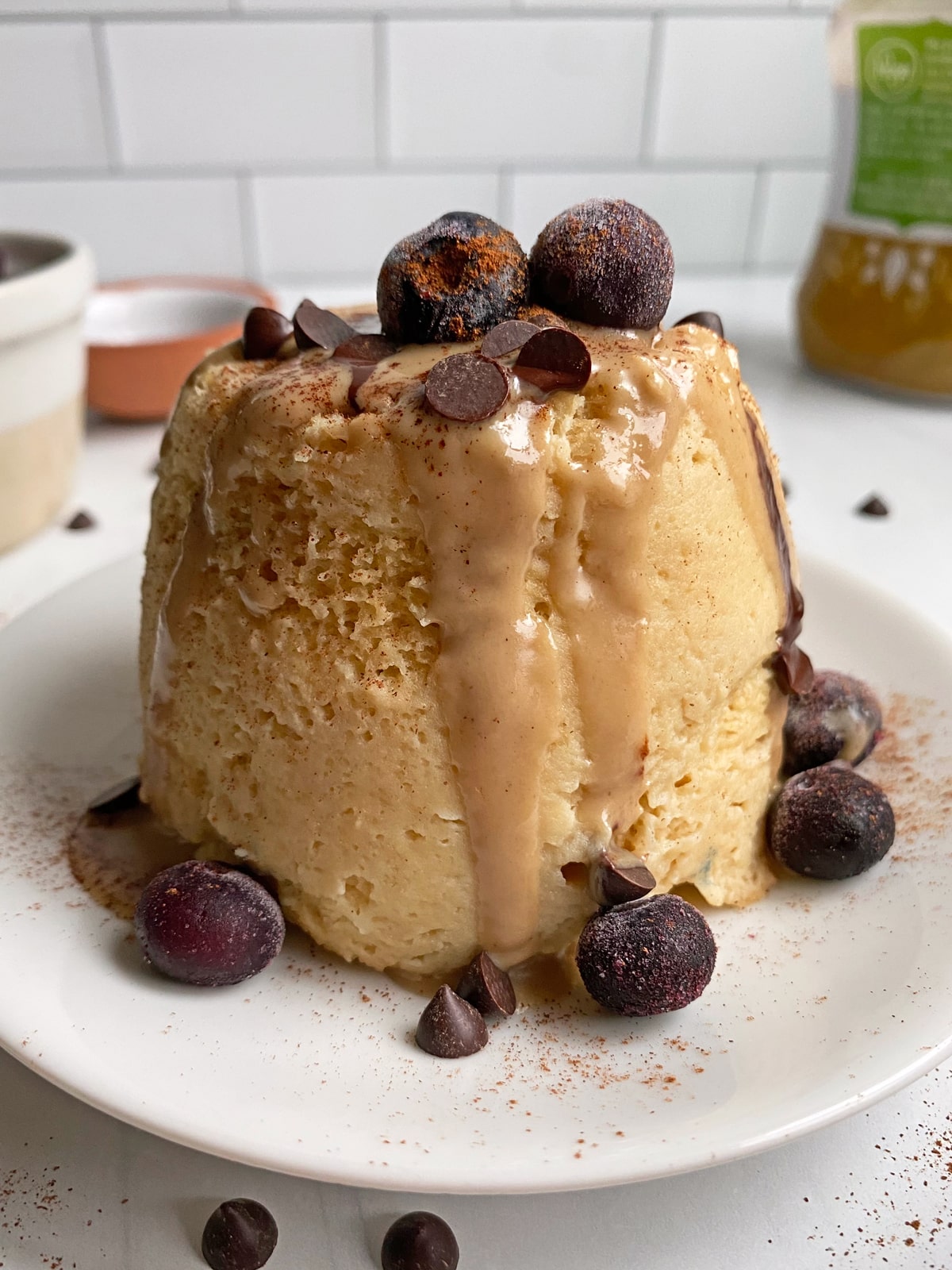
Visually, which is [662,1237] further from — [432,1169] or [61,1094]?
[61,1094]

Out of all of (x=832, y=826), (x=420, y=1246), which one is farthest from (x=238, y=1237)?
(x=832, y=826)

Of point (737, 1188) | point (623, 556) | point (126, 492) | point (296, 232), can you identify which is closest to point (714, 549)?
point (623, 556)

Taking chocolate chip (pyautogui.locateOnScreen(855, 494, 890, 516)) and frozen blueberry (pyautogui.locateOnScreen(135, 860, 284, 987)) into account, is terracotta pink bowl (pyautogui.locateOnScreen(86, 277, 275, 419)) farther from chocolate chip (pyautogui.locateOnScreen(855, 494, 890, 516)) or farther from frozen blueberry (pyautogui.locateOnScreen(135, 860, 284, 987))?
frozen blueberry (pyautogui.locateOnScreen(135, 860, 284, 987))

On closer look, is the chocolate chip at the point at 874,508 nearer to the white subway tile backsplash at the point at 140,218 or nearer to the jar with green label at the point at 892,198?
the jar with green label at the point at 892,198

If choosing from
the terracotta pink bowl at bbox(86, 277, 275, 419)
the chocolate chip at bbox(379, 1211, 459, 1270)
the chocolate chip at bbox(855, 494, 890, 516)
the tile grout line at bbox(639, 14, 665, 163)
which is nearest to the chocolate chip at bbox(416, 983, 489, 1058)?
the chocolate chip at bbox(379, 1211, 459, 1270)

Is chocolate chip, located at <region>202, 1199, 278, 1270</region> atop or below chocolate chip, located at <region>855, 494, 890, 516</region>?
atop

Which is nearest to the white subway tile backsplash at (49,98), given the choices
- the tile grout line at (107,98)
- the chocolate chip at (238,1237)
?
the tile grout line at (107,98)

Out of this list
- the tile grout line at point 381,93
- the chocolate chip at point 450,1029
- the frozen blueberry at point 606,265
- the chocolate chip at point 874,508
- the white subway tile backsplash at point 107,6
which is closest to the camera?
the chocolate chip at point 450,1029
